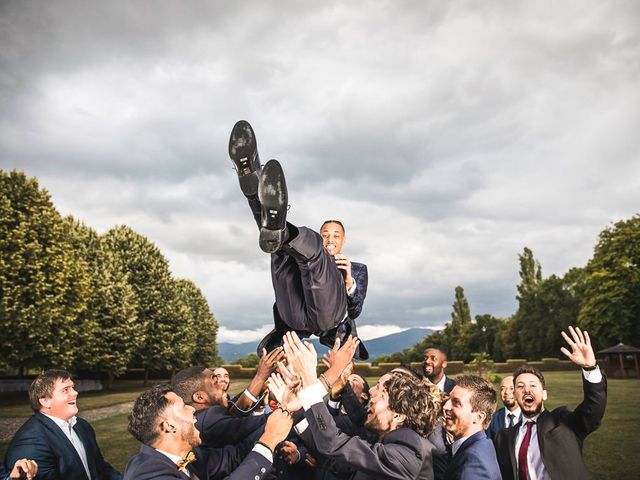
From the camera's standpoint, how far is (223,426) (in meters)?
5.14

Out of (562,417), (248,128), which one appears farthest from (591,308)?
(248,128)

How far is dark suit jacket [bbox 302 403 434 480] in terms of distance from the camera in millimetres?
4039

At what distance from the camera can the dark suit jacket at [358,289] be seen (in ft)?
18.1

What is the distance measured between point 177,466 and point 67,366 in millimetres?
29337

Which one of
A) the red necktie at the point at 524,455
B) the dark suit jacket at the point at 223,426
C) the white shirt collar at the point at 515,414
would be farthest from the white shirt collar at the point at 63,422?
the white shirt collar at the point at 515,414

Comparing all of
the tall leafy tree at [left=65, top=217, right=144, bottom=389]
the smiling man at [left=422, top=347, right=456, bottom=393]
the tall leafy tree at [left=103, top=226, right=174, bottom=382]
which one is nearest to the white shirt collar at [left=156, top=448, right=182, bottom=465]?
the smiling man at [left=422, top=347, right=456, bottom=393]

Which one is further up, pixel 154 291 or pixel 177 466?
pixel 154 291

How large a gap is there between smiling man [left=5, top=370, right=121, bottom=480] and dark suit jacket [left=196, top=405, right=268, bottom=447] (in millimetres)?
1592

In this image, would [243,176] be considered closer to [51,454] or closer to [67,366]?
[51,454]

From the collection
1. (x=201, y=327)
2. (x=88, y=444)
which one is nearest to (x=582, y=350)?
(x=88, y=444)

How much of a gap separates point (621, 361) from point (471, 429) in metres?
40.8

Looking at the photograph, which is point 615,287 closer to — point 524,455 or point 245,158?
point 524,455

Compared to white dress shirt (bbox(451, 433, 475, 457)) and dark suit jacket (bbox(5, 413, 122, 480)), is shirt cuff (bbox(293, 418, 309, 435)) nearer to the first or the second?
white dress shirt (bbox(451, 433, 475, 457))

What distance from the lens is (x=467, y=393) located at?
4.74 meters
